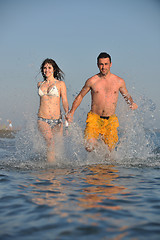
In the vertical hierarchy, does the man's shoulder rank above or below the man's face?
below

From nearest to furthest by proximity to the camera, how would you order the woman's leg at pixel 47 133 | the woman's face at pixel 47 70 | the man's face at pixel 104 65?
1. the woman's leg at pixel 47 133
2. the woman's face at pixel 47 70
3. the man's face at pixel 104 65

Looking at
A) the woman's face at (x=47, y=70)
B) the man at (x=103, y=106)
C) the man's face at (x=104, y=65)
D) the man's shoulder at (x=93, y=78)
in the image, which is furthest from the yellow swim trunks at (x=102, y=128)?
the woman's face at (x=47, y=70)

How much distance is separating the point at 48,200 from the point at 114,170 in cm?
218

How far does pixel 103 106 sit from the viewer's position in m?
6.35

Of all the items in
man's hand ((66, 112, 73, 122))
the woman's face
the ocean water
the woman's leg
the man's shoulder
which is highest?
the woman's face

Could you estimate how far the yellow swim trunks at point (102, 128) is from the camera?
628cm

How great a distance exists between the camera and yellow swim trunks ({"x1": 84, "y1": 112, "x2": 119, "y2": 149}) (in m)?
6.28

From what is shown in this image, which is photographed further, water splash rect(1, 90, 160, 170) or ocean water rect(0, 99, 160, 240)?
water splash rect(1, 90, 160, 170)

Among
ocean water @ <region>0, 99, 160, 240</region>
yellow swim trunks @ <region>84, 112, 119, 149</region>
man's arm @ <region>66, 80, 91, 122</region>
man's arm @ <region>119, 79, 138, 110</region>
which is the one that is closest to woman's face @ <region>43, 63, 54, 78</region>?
man's arm @ <region>66, 80, 91, 122</region>

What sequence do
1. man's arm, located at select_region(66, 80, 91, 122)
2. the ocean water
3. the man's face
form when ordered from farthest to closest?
man's arm, located at select_region(66, 80, 91, 122), the man's face, the ocean water

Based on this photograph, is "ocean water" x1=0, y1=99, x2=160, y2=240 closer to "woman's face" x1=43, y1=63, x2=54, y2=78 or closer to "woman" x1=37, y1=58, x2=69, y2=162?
"woman" x1=37, y1=58, x2=69, y2=162

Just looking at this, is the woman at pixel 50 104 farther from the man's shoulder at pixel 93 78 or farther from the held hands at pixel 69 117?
the man's shoulder at pixel 93 78

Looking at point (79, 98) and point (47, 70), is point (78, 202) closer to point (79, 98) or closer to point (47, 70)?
point (47, 70)

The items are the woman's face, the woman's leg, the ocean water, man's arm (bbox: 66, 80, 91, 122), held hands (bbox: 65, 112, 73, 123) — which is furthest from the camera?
man's arm (bbox: 66, 80, 91, 122)
